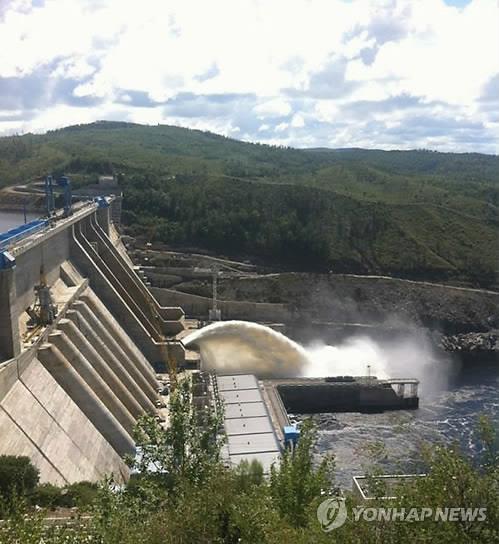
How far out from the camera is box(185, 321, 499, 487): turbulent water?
47.5 m

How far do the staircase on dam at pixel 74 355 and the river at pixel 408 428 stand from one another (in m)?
14.1

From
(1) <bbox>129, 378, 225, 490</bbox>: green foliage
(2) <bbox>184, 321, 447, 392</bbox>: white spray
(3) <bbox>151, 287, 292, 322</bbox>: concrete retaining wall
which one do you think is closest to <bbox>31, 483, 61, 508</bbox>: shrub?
(1) <bbox>129, 378, 225, 490</bbox>: green foliage

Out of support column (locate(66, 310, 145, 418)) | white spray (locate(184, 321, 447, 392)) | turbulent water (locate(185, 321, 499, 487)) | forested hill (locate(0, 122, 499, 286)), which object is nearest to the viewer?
support column (locate(66, 310, 145, 418))

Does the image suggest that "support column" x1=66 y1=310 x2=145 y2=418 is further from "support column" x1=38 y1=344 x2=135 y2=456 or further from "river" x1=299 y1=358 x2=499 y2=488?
"river" x1=299 y1=358 x2=499 y2=488

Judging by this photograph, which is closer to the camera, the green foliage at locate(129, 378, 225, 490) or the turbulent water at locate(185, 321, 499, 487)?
the green foliage at locate(129, 378, 225, 490)

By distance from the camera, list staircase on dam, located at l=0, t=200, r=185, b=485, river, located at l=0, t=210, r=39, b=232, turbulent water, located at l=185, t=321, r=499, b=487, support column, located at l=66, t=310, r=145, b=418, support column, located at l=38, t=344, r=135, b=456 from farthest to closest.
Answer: river, located at l=0, t=210, r=39, b=232
turbulent water, located at l=185, t=321, r=499, b=487
support column, located at l=66, t=310, r=145, b=418
support column, located at l=38, t=344, r=135, b=456
staircase on dam, located at l=0, t=200, r=185, b=485

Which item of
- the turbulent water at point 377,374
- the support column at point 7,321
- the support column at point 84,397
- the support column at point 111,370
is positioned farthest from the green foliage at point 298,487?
the turbulent water at point 377,374

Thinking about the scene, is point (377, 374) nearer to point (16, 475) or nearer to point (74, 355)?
point (74, 355)

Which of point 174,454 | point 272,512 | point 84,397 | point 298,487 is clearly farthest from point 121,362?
point 272,512

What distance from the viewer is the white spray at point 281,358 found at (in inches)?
2309

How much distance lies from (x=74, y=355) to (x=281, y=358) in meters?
27.8

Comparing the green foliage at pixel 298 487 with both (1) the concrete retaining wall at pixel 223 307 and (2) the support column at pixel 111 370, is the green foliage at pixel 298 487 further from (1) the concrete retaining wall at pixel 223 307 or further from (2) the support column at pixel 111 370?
(1) the concrete retaining wall at pixel 223 307

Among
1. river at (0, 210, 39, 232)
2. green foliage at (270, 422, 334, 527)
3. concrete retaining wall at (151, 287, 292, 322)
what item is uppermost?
river at (0, 210, 39, 232)

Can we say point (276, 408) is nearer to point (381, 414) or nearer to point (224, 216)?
point (381, 414)
